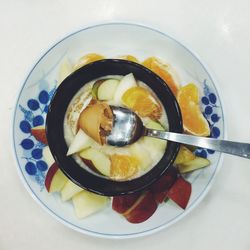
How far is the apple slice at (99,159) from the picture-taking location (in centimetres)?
98

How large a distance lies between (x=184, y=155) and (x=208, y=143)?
12 centimetres

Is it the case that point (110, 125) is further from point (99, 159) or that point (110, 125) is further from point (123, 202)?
point (123, 202)

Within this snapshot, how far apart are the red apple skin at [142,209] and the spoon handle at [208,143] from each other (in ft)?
0.55

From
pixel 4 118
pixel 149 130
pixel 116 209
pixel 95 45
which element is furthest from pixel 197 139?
pixel 4 118

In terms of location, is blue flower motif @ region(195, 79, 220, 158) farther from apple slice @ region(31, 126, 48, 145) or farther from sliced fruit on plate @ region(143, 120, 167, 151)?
apple slice @ region(31, 126, 48, 145)

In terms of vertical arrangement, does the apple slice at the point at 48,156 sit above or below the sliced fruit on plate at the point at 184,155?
below

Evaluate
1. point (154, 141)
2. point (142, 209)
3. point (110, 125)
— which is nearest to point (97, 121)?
point (110, 125)

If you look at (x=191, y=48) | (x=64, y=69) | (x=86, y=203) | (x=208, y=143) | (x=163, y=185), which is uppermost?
(x=191, y=48)

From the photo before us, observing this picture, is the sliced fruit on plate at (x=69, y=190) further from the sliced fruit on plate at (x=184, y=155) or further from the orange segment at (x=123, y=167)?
the sliced fruit on plate at (x=184, y=155)

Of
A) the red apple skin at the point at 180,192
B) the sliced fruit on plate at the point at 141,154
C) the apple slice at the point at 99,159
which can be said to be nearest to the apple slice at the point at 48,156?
the apple slice at the point at 99,159

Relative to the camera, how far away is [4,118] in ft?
3.65

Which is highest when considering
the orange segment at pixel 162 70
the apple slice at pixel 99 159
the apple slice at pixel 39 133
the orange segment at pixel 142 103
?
the orange segment at pixel 162 70

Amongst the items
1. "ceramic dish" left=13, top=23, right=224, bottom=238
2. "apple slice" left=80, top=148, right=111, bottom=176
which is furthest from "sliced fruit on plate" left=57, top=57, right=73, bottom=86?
"apple slice" left=80, top=148, right=111, bottom=176

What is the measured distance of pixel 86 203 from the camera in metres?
1.02
